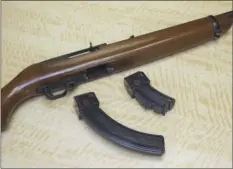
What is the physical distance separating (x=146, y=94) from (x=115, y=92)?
79 millimetres

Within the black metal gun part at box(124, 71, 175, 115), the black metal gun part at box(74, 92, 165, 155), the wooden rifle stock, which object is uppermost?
the wooden rifle stock

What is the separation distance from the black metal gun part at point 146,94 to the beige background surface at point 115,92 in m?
0.02

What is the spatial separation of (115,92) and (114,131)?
0.42 ft

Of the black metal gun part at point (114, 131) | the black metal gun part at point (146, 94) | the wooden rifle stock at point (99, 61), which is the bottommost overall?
the black metal gun part at point (114, 131)

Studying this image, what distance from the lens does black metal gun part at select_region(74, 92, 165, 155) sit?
29.6 inches

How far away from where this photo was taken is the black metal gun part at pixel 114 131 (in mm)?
752

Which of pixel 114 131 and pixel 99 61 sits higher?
pixel 99 61

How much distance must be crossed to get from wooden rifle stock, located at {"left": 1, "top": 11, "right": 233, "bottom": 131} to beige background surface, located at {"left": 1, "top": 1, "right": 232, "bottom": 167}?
0.03 m

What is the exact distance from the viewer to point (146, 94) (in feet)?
2.77

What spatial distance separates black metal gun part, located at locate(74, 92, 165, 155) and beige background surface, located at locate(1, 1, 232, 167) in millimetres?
20

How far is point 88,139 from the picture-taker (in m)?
0.79

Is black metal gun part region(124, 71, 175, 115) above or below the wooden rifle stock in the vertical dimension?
below

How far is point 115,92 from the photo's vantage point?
87cm

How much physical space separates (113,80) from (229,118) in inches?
11.6
